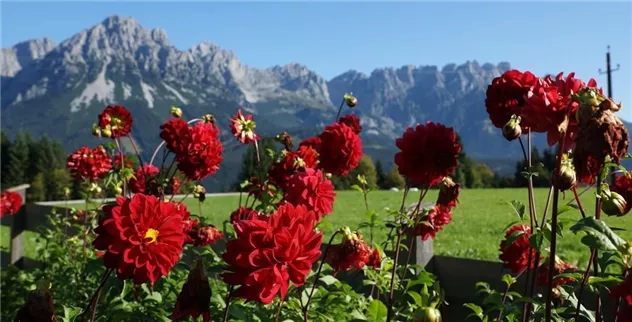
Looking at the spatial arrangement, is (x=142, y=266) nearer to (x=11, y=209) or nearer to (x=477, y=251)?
(x=11, y=209)

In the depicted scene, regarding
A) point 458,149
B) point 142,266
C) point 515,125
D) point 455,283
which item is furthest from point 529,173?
point 455,283

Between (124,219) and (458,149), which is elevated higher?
(458,149)

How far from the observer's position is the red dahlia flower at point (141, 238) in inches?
52.6

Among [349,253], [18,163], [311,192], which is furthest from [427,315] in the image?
[18,163]

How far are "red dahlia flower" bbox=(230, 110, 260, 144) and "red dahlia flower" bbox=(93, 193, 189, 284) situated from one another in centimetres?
110

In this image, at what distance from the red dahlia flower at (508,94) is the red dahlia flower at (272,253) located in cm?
56

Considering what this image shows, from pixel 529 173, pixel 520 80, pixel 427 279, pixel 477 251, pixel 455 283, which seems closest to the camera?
pixel 529 173

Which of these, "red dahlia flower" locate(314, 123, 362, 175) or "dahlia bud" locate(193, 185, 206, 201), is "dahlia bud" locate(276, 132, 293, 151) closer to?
"red dahlia flower" locate(314, 123, 362, 175)

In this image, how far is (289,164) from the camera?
2.39 meters

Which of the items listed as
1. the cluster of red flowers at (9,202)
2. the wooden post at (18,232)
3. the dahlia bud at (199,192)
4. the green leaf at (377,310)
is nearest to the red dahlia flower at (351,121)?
the dahlia bud at (199,192)

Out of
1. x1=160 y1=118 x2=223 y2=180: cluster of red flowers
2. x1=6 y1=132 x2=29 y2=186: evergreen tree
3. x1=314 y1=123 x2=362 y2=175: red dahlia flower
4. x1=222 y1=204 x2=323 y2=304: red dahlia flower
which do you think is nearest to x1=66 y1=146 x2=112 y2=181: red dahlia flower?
x1=160 y1=118 x2=223 y2=180: cluster of red flowers

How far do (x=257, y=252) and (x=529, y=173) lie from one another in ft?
1.96

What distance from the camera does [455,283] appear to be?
310 cm

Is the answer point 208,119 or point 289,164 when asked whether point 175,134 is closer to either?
point 208,119
